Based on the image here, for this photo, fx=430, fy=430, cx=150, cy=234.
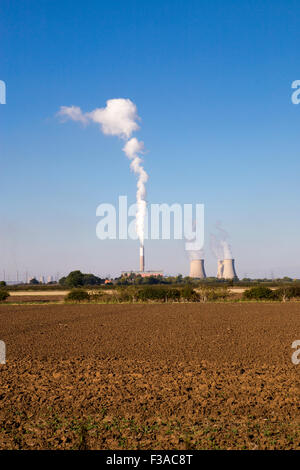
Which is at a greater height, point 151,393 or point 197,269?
point 197,269

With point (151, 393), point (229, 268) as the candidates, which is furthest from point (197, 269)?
point (151, 393)

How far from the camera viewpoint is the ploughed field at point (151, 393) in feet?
26.3

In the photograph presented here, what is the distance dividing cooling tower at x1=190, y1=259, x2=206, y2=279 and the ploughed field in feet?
320

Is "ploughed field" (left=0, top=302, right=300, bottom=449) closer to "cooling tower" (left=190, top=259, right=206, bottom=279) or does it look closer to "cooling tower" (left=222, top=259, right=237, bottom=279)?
"cooling tower" (left=222, top=259, right=237, bottom=279)

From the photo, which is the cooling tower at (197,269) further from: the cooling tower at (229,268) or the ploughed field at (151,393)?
the ploughed field at (151,393)

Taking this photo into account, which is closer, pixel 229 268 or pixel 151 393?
pixel 151 393

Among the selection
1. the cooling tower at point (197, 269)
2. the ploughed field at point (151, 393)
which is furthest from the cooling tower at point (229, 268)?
the ploughed field at point (151, 393)

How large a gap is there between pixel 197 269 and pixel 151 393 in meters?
109

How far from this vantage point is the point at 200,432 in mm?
8102

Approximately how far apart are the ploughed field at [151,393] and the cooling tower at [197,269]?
320 feet

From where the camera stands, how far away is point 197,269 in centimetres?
11938

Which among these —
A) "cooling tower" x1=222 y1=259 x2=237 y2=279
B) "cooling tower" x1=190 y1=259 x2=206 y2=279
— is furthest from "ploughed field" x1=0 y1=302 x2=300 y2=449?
"cooling tower" x1=190 y1=259 x2=206 y2=279

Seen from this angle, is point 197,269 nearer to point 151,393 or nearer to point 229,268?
point 229,268

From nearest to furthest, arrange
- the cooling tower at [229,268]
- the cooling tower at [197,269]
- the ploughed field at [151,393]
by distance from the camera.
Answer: the ploughed field at [151,393] → the cooling tower at [229,268] → the cooling tower at [197,269]
